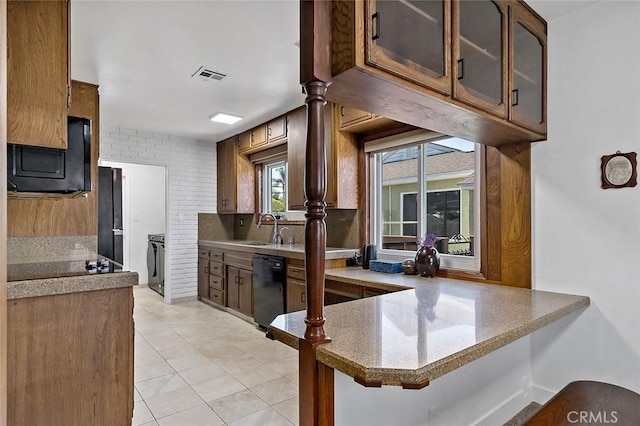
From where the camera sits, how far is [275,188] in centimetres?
511

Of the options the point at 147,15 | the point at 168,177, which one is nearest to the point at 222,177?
the point at 168,177

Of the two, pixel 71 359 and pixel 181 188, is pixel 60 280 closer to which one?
pixel 71 359

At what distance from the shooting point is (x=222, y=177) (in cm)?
545

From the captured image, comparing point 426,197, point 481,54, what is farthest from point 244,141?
point 481,54

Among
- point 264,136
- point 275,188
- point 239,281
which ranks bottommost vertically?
point 239,281

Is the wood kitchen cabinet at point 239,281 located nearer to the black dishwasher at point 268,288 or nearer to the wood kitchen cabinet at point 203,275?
the black dishwasher at point 268,288

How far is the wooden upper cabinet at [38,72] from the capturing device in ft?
5.53

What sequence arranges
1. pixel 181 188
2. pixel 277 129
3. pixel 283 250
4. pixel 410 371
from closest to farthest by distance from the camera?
pixel 410 371 < pixel 283 250 < pixel 277 129 < pixel 181 188

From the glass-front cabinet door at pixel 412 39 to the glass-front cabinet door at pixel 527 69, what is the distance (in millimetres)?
641

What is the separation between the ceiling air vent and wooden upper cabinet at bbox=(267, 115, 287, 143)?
113 centimetres

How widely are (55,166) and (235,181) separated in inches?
119

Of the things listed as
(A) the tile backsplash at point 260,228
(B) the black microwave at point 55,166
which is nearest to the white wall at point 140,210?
(A) the tile backsplash at point 260,228

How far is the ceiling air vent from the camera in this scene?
2893 millimetres

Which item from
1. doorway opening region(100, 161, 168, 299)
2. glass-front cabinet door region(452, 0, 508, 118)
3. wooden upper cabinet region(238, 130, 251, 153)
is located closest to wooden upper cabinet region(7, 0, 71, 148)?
glass-front cabinet door region(452, 0, 508, 118)
